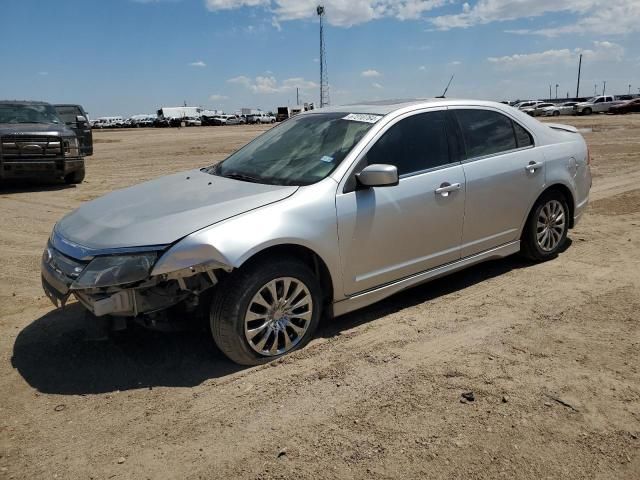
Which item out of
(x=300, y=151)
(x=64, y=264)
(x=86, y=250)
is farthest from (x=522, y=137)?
(x=64, y=264)

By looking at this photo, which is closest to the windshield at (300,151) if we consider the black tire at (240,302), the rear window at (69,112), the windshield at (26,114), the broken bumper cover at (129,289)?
the black tire at (240,302)

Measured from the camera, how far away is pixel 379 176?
3.80m

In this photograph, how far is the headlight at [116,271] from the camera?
3.21 metres

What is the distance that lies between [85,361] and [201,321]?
832 mm

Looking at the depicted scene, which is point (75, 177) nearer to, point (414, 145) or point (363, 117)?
point (363, 117)

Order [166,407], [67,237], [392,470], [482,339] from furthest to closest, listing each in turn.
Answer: [482,339] < [67,237] < [166,407] < [392,470]

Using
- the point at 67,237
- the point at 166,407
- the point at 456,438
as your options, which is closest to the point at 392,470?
the point at 456,438

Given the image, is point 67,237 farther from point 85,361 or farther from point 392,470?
point 392,470

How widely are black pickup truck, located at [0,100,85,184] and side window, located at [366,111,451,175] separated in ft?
31.3

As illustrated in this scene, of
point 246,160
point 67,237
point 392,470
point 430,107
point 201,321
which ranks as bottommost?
point 392,470

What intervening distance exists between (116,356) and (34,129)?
9.54 metres

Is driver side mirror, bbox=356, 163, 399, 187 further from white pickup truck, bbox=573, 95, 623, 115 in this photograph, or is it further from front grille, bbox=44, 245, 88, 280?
white pickup truck, bbox=573, 95, 623, 115

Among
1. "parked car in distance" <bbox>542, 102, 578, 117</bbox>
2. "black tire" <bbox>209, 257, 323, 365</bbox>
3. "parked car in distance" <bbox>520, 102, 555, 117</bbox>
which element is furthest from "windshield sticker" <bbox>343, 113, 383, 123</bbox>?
"parked car in distance" <bbox>542, 102, 578, 117</bbox>

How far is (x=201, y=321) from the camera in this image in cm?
374
